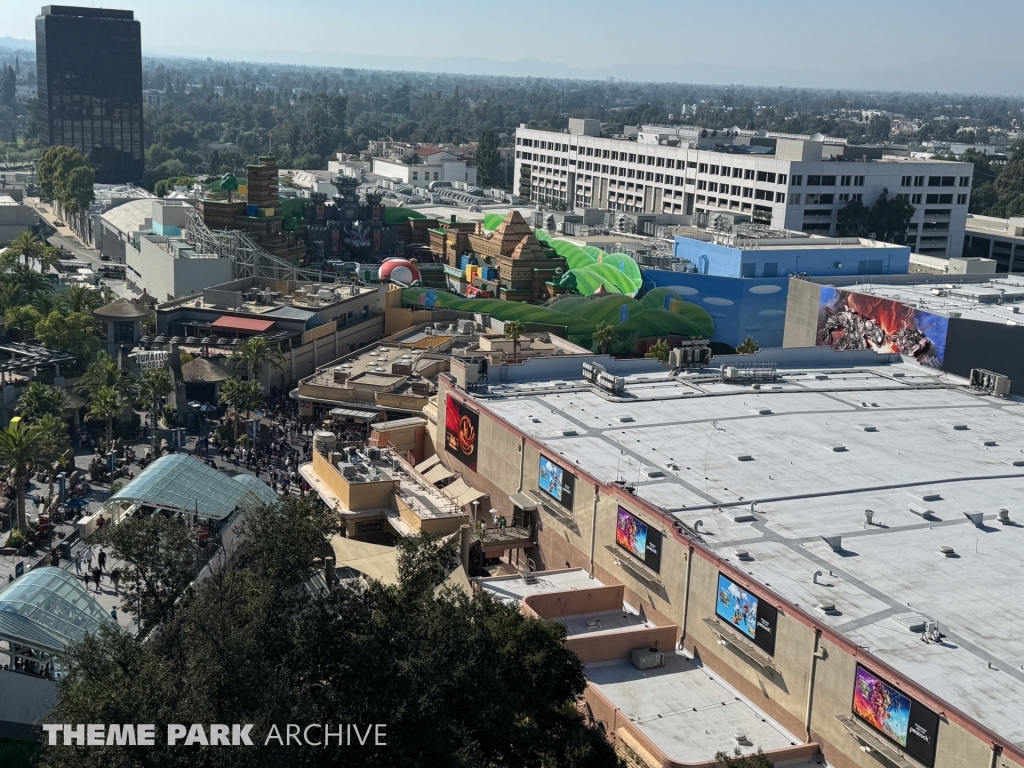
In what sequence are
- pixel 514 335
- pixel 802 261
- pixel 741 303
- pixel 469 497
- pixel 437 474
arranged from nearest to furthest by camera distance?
pixel 469 497
pixel 437 474
pixel 514 335
pixel 741 303
pixel 802 261

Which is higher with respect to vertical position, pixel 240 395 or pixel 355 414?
pixel 240 395

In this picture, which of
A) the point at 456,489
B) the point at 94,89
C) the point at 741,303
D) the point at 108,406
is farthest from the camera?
the point at 94,89

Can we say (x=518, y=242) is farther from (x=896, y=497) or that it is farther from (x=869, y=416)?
(x=896, y=497)

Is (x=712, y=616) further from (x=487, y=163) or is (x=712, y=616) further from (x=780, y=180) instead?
(x=487, y=163)

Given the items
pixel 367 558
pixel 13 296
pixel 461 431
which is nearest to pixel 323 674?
pixel 367 558

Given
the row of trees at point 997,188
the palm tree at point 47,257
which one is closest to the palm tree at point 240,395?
the palm tree at point 47,257

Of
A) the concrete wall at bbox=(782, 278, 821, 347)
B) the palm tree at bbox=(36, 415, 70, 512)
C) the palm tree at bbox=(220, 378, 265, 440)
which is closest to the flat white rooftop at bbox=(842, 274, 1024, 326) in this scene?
the concrete wall at bbox=(782, 278, 821, 347)

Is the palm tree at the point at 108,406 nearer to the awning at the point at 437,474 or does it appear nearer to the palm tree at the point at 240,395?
the palm tree at the point at 240,395

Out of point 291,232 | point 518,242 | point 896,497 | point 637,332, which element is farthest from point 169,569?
point 291,232
